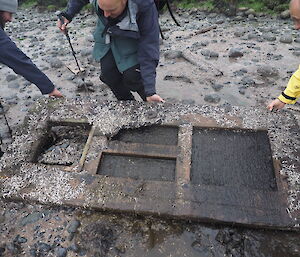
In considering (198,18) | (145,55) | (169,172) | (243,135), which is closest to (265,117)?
(243,135)

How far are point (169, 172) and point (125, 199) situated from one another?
51 centimetres

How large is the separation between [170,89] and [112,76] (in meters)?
1.76

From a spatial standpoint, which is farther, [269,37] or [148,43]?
[269,37]

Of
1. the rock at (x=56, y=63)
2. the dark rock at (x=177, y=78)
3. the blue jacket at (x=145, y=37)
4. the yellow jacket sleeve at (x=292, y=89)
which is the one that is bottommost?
the rock at (x=56, y=63)

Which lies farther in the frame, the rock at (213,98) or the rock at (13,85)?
the rock at (13,85)

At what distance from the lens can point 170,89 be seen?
5.52 metres

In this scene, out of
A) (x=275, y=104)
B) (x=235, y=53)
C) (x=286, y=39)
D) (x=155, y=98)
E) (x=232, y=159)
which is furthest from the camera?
(x=286, y=39)

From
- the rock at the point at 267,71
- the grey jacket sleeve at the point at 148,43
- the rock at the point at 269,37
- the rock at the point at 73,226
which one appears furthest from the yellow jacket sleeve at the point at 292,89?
the rock at the point at 269,37

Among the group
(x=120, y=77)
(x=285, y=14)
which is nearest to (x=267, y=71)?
(x=120, y=77)

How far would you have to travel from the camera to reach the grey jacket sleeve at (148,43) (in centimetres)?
316

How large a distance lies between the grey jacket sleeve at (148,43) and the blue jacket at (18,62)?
3.87 feet

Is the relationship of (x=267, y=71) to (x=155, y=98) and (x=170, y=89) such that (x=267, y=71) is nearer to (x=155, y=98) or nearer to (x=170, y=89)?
(x=170, y=89)

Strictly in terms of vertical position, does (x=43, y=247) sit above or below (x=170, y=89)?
above

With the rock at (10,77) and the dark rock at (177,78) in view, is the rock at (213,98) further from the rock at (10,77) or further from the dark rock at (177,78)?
the rock at (10,77)
